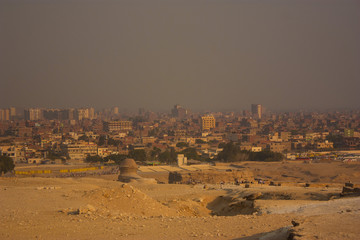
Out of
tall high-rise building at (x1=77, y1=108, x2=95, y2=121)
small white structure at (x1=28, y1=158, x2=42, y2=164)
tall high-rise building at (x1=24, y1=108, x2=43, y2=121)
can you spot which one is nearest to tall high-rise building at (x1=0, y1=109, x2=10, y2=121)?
tall high-rise building at (x1=24, y1=108, x2=43, y2=121)

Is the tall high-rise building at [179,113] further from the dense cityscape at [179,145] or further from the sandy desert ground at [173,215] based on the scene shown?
the sandy desert ground at [173,215]

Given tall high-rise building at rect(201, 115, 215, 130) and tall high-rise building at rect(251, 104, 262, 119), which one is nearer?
tall high-rise building at rect(201, 115, 215, 130)

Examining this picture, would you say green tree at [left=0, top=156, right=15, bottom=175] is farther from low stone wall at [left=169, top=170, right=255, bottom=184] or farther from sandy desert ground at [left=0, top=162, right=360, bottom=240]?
sandy desert ground at [left=0, top=162, right=360, bottom=240]

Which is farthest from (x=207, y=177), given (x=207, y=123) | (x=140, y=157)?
(x=207, y=123)

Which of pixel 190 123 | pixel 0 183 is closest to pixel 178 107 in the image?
pixel 190 123

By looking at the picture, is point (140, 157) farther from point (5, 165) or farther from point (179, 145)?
point (5, 165)

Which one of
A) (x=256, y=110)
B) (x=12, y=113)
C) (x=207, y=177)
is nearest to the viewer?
(x=207, y=177)

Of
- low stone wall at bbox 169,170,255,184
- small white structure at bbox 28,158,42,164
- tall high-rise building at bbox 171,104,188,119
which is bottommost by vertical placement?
small white structure at bbox 28,158,42,164

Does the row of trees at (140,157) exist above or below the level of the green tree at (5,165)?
below

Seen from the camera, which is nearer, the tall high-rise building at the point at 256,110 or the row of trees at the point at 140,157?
the row of trees at the point at 140,157

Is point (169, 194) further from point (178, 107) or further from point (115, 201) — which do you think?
point (178, 107)

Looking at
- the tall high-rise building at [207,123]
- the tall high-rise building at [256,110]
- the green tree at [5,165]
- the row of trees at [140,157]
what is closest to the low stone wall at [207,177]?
the green tree at [5,165]

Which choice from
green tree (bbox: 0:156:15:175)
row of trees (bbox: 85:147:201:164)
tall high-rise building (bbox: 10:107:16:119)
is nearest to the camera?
green tree (bbox: 0:156:15:175)
